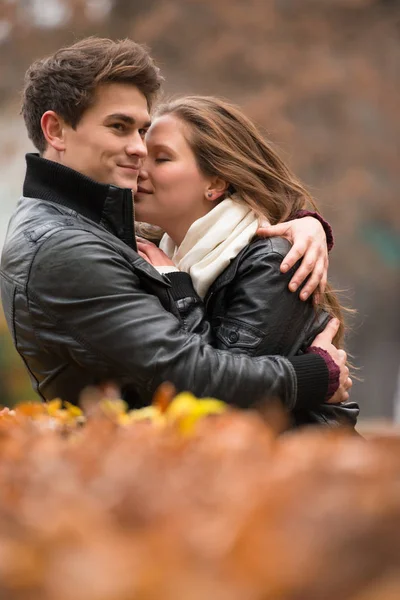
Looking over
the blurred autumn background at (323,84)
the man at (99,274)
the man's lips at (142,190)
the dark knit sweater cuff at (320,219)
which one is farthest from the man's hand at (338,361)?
the blurred autumn background at (323,84)

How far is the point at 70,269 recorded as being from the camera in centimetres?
183

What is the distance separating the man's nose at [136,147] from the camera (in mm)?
2299

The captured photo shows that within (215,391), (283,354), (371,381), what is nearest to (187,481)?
(215,391)

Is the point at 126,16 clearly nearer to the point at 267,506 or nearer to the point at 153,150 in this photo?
the point at 153,150

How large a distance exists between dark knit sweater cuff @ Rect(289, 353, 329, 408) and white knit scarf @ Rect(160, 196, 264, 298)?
0.42m

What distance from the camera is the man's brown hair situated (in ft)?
7.38

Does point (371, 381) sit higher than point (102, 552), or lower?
lower

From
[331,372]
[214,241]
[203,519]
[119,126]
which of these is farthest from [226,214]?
[203,519]

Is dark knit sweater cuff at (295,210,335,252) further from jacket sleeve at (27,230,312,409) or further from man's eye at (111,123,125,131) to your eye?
jacket sleeve at (27,230,312,409)

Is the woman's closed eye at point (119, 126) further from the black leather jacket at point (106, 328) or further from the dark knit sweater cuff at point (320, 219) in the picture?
the dark knit sweater cuff at point (320, 219)

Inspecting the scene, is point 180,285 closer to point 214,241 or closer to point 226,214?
point 214,241

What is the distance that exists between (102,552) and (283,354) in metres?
1.52

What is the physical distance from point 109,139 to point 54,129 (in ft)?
0.55

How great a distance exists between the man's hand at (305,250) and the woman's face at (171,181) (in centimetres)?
25
